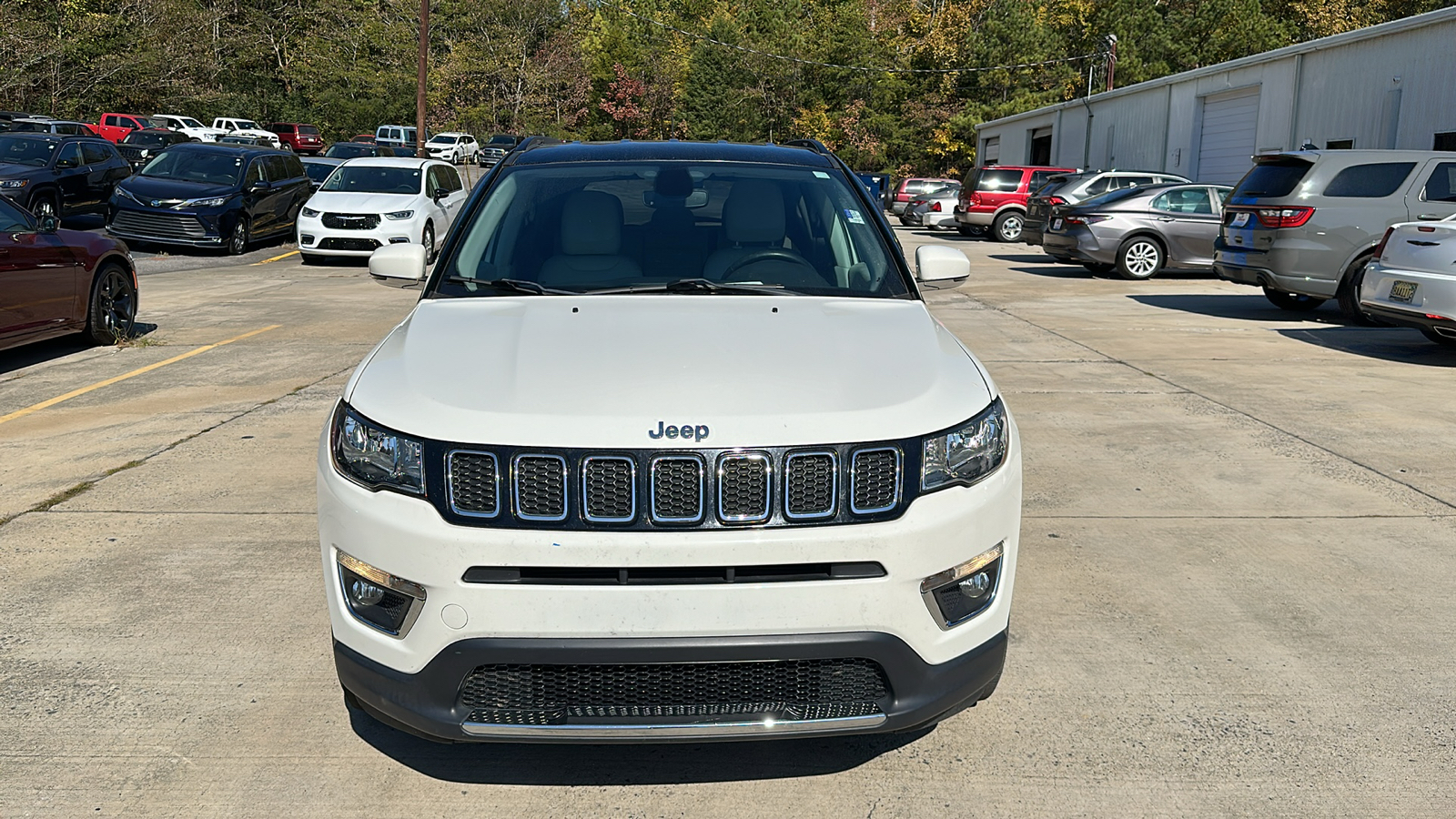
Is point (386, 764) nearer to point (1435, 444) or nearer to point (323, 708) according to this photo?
point (323, 708)

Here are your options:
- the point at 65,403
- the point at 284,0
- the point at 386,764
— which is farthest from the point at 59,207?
the point at 284,0

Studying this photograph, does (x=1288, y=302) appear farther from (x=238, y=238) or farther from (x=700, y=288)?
(x=238, y=238)

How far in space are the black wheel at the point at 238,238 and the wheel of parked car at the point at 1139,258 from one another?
571 inches

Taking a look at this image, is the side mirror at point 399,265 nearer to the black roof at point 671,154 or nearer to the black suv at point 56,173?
the black roof at point 671,154

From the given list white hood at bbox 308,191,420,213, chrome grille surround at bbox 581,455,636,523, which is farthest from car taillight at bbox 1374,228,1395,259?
white hood at bbox 308,191,420,213

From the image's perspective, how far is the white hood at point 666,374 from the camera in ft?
9.04

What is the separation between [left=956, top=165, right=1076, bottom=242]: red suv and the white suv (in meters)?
26.0

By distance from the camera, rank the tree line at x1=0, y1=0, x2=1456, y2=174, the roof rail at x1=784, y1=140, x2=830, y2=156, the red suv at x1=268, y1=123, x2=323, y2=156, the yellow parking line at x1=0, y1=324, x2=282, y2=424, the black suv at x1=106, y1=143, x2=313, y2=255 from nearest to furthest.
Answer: the roof rail at x1=784, y1=140, x2=830, y2=156 < the yellow parking line at x1=0, y1=324, x2=282, y2=424 < the black suv at x1=106, y1=143, x2=313, y2=255 < the tree line at x1=0, y1=0, x2=1456, y2=174 < the red suv at x1=268, y1=123, x2=323, y2=156

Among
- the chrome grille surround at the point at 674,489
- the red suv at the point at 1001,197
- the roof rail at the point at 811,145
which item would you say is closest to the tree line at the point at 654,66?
the red suv at the point at 1001,197

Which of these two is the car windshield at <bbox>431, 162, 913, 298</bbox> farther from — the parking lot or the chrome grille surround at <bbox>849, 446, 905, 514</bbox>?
the parking lot

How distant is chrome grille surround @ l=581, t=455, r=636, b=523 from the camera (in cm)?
270

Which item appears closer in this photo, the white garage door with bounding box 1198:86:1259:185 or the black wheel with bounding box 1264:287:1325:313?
the black wheel with bounding box 1264:287:1325:313

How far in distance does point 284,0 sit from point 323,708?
230 ft

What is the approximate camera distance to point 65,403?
8203mm
